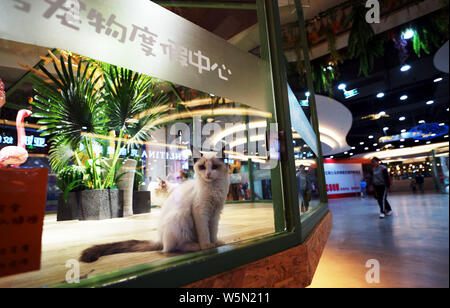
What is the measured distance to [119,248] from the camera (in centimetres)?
90

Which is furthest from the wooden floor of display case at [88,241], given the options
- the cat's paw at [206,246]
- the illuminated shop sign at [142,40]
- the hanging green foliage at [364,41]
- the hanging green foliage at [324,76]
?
the hanging green foliage at [324,76]

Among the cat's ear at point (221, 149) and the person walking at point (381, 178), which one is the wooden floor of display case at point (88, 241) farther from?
the person walking at point (381, 178)

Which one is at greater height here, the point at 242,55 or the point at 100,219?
the point at 242,55

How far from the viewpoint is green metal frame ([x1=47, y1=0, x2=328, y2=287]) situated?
0.63 metres

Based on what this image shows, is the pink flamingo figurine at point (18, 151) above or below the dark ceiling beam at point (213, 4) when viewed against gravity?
below

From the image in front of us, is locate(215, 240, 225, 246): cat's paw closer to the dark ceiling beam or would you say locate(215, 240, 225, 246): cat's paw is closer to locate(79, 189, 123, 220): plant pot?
locate(79, 189, 123, 220): plant pot

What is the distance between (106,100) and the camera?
139cm

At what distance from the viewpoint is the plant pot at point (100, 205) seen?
4.32 feet
